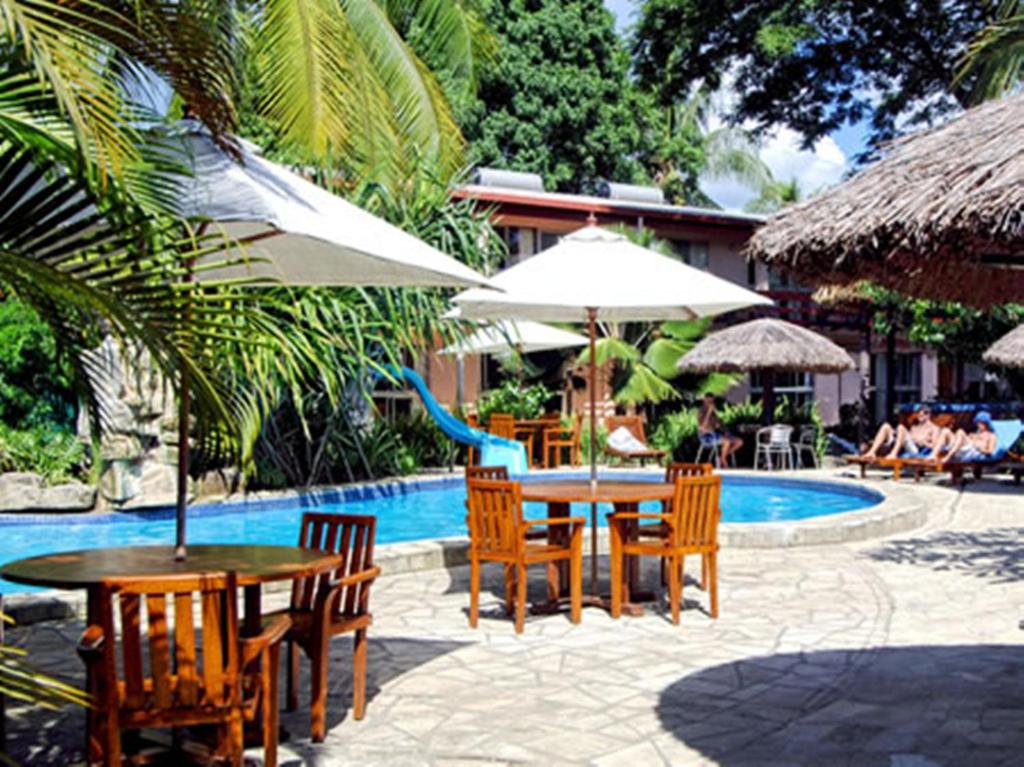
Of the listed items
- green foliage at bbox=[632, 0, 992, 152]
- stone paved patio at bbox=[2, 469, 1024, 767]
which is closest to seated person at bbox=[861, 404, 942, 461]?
stone paved patio at bbox=[2, 469, 1024, 767]

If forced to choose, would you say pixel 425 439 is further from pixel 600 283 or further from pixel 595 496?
pixel 595 496

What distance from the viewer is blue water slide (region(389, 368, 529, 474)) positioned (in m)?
17.3

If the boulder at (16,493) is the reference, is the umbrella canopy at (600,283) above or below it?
above

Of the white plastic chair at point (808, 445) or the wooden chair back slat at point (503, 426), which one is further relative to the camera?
the white plastic chair at point (808, 445)

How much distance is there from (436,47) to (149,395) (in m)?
5.65

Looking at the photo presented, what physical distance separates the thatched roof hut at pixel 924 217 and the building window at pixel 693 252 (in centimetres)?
1875

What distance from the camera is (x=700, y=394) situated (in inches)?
834

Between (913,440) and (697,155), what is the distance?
1928 cm

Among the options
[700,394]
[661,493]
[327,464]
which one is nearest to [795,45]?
[700,394]

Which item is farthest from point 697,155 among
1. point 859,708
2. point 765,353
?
point 859,708

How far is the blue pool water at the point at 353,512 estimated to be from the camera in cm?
1265

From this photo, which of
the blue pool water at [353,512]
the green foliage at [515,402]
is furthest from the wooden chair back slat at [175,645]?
the green foliage at [515,402]

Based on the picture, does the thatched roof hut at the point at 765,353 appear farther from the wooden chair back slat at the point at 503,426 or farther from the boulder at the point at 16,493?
the boulder at the point at 16,493

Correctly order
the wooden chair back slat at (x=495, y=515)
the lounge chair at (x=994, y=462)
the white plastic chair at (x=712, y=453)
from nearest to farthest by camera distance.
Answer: the wooden chair back slat at (x=495, y=515) < the lounge chair at (x=994, y=462) < the white plastic chair at (x=712, y=453)
